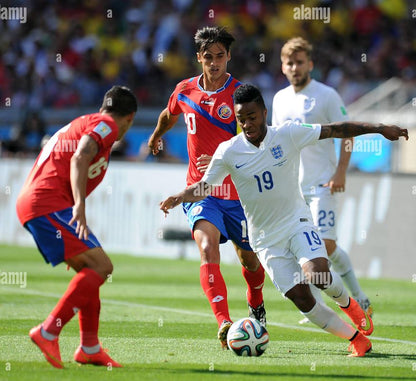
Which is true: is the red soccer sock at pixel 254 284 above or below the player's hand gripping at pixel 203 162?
below

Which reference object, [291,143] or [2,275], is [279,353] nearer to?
[291,143]

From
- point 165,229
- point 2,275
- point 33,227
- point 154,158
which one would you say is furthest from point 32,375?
point 154,158

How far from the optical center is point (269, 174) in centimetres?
721

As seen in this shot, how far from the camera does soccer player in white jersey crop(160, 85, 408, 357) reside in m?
7.04

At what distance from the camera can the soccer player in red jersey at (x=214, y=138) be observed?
808 centimetres

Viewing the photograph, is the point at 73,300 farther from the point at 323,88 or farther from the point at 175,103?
the point at 323,88

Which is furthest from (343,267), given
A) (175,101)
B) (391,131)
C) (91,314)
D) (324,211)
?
(91,314)

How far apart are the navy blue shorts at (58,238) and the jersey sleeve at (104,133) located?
0.56 metres

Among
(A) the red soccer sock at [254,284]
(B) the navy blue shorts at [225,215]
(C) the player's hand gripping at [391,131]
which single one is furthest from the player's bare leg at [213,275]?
(C) the player's hand gripping at [391,131]

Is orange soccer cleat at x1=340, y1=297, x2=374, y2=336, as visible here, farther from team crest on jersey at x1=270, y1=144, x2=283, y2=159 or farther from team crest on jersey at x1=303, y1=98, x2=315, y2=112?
team crest on jersey at x1=303, y1=98, x2=315, y2=112

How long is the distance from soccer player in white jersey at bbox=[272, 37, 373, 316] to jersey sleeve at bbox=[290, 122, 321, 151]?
2211mm

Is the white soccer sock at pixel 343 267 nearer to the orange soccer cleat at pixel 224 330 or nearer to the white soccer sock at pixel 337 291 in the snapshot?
the white soccer sock at pixel 337 291

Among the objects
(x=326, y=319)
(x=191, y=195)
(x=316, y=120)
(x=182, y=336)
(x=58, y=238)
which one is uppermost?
(x=316, y=120)

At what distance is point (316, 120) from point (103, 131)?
353 centimetres
